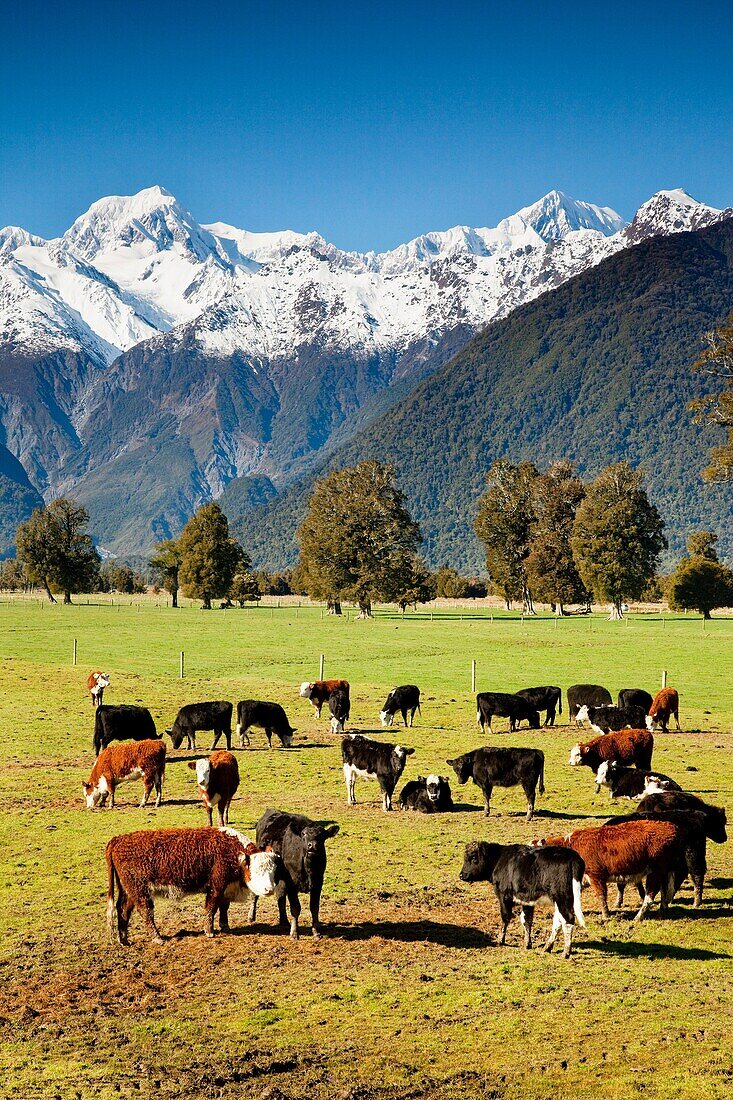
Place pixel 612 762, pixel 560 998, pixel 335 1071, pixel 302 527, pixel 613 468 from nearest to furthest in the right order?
pixel 335 1071
pixel 560 998
pixel 612 762
pixel 613 468
pixel 302 527

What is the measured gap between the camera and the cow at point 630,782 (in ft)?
65.3

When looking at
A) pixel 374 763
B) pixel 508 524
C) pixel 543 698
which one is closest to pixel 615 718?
pixel 543 698

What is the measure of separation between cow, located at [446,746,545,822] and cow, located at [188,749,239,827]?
16.8 ft

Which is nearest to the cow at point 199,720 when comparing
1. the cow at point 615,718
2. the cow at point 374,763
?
the cow at point 374,763

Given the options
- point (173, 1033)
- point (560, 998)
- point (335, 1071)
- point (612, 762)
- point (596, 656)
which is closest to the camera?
point (335, 1071)

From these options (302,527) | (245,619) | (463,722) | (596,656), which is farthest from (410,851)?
(302,527)

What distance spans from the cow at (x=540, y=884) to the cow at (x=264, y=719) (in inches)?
617

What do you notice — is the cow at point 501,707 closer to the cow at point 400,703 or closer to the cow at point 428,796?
the cow at point 400,703

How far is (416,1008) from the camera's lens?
38.6 feet

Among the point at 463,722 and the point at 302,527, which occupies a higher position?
the point at 302,527

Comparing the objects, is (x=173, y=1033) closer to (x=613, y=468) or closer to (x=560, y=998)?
(x=560, y=998)

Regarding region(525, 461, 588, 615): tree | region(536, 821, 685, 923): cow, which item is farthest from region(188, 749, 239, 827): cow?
region(525, 461, 588, 615): tree

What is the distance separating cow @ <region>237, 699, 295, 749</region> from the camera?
96.1ft

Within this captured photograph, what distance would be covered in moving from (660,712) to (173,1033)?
24.2 metres
